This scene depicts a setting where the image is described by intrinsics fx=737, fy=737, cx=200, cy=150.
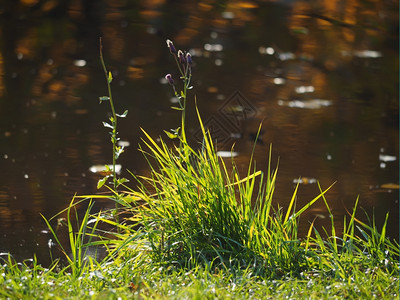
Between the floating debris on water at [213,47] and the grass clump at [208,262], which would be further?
the floating debris on water at [213,47]

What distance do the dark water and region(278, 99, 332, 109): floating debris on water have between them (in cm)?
2

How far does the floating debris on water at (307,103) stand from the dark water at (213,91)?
21mm

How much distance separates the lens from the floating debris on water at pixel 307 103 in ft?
21.3

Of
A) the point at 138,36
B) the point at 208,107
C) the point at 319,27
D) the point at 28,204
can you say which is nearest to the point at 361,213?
the point at 28,204

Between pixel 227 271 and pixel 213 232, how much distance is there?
0.31 metres

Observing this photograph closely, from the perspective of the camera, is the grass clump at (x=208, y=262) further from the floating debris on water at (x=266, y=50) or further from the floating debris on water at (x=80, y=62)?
the floating debris on water at (x=266, y=50)

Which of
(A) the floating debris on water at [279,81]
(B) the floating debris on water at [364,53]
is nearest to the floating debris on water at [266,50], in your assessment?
(B) the floating debris on water at [364,53]

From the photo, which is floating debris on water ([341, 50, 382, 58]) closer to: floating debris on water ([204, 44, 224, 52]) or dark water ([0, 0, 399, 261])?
dark water ([0, 0, 399, 261])

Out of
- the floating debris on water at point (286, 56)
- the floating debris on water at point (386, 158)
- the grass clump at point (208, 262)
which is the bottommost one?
the floating debris on water at point (286, 56)

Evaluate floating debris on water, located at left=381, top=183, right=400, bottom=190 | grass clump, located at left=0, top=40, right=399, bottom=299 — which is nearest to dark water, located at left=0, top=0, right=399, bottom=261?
floating debris on water, located at left=381, top=183, right=400, bottom=190

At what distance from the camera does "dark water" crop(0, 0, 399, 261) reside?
14.5 ft

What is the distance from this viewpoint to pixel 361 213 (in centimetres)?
405

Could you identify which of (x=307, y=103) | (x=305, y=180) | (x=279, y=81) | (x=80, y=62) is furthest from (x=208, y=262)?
(x=80, y=62)

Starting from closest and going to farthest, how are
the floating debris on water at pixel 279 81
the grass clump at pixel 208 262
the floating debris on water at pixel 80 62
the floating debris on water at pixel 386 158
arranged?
the grass clump at pixel 208 262, the floating debris on water at pixel 386 158, the floating debris on water at pixel 279 81, the floating debris on water at pixel 80 62
